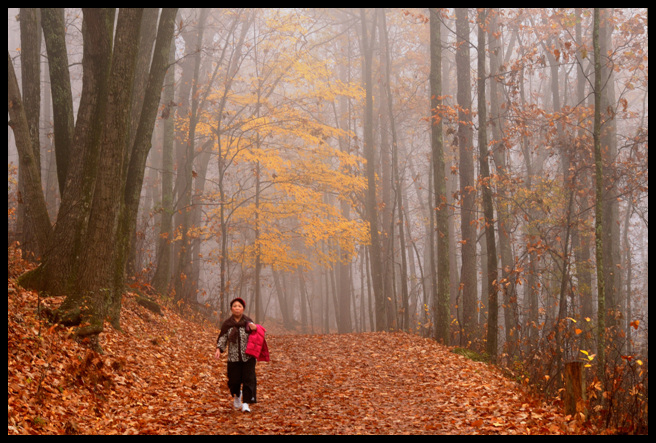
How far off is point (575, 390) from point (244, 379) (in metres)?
4.68

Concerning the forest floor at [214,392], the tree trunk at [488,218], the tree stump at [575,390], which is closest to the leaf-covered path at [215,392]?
the forest floor at [214,392]

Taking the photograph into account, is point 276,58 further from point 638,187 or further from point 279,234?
point 638,187

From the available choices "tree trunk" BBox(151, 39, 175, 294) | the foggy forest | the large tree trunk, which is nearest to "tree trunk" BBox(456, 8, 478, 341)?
the foggy forest

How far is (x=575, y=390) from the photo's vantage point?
6773 mm

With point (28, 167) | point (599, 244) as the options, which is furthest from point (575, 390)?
point (28, 167)

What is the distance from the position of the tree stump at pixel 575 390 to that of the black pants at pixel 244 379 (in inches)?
175

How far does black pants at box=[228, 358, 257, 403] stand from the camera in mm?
8086

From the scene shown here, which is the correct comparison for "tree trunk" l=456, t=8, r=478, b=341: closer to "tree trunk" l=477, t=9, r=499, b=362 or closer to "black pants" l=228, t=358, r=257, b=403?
"tree trunk" l=477, t=9, r=499, b=362

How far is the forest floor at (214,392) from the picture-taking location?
21.2ft

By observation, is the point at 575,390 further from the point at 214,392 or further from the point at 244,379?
the point at 214,392

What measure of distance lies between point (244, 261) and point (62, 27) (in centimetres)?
1134

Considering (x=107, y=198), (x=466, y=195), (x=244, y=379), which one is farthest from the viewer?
(x=466, y=195)

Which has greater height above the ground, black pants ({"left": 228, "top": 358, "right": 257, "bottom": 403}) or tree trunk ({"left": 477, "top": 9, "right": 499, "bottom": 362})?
tree trunk ({"left": 477, "top": 9, "right": 499, "bottom": 362})

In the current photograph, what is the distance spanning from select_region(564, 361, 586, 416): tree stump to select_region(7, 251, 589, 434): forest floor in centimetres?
21
